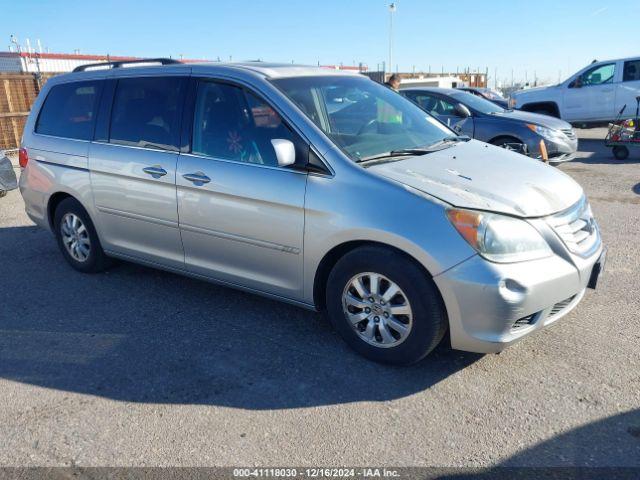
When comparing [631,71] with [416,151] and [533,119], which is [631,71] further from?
[416,151]

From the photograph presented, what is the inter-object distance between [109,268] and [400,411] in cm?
341

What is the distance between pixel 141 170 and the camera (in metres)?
4.37

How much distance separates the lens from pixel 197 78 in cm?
423

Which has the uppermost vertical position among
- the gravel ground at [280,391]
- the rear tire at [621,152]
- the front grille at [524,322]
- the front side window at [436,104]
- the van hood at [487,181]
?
the van hood at [487,181]

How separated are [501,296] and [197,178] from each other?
2220 millimetres

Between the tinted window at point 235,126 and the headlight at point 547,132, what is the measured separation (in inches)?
275

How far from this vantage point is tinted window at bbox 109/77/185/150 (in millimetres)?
4297

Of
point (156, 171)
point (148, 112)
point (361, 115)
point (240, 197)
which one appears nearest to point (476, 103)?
point (361, 115)

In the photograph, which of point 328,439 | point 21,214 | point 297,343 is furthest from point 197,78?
point 21,214

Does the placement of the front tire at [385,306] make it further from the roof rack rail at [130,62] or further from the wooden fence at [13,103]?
the wooden fence at [13,103]

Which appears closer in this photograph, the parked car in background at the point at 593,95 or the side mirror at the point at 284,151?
the side mirror at the point at 284,151

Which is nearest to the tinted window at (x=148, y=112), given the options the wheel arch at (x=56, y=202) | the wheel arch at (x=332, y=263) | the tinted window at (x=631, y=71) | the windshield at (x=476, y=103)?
the wheel arch at (x=56, y=202)

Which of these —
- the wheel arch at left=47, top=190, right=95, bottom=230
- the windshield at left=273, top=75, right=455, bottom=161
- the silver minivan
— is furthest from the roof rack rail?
the windshield at left=273, top=75, right=455, bottom=161

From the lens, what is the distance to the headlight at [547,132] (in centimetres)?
959
